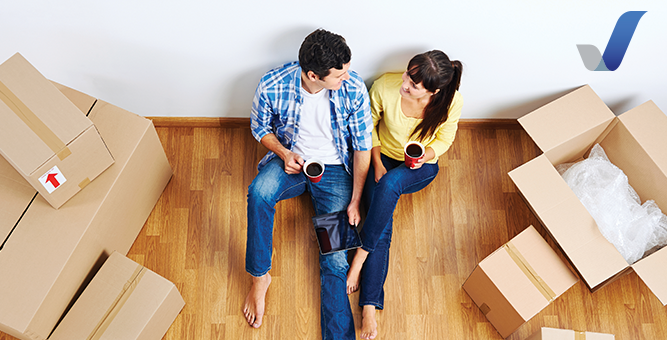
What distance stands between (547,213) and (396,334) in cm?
75

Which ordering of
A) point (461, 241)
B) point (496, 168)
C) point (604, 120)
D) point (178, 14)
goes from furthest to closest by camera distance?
point (496, 168), point (461, 241), point (604, 120), point (178, 14)

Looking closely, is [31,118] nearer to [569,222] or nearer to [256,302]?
[256,302]

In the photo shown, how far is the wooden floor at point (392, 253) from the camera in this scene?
1.89 m

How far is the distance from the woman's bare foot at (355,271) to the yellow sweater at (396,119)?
44 cm

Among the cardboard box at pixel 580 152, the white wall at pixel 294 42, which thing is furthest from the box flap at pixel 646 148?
the white wall at pixel 294 42

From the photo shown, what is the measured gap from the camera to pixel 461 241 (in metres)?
2.04

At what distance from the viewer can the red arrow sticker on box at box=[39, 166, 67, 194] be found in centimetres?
141

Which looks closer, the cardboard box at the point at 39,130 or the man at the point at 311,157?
the cardboard box at the point at 39,130

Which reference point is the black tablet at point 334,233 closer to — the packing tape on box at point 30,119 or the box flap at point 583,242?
the box flap at point 583,242

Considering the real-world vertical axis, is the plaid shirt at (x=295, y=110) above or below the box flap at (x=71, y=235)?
above

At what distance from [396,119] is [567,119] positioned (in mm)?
700

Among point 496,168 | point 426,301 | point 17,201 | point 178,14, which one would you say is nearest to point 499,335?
point 426,301

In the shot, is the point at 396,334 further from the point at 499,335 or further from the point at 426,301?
the point at 499,335

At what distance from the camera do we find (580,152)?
2.02 m
